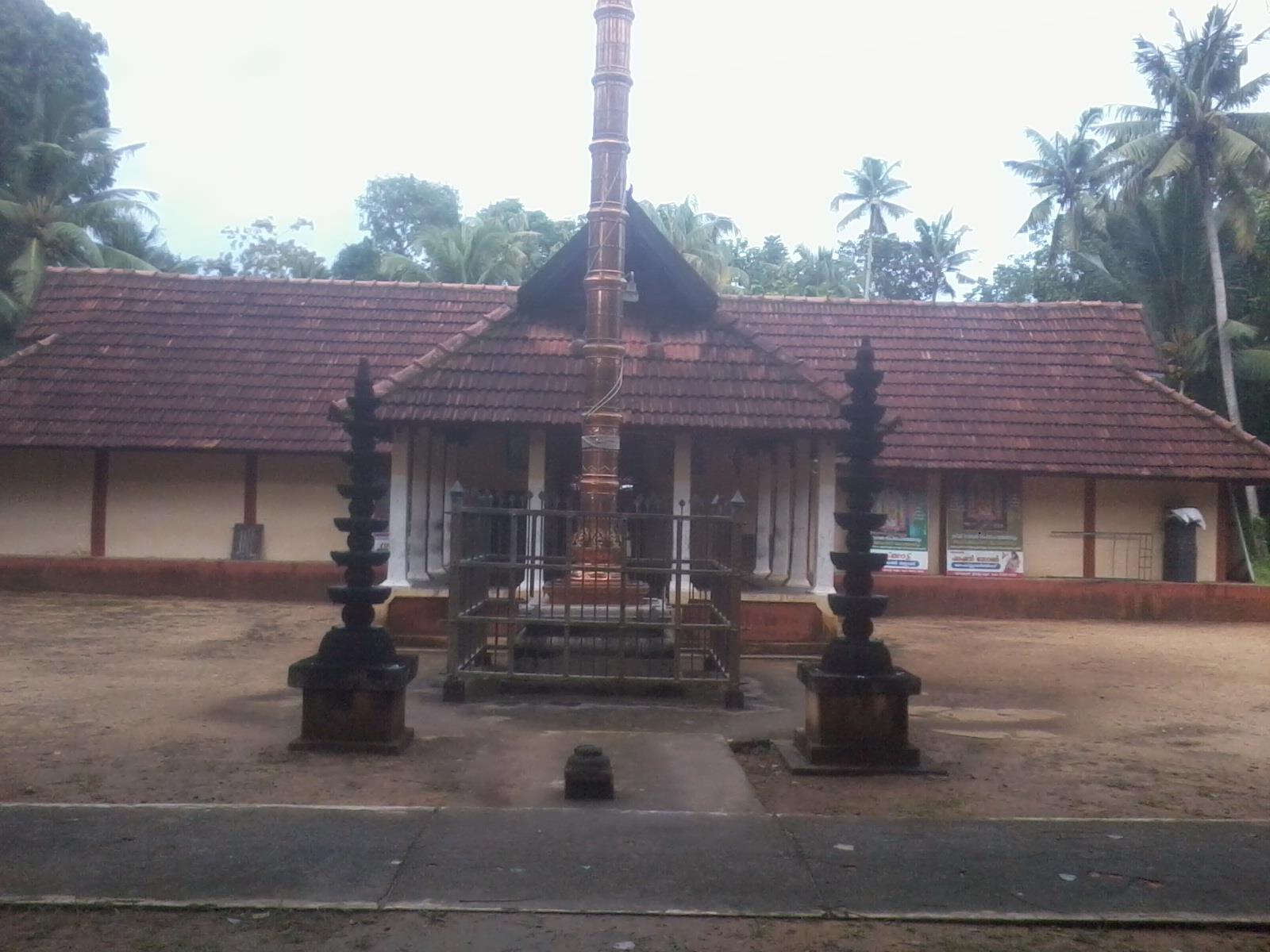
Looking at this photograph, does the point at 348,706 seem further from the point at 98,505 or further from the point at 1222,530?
the point at 1222,530

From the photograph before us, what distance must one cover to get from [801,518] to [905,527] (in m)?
4.48

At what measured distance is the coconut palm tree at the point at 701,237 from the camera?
1398 inches

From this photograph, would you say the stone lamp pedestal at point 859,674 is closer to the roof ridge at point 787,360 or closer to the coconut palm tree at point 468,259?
the roof ridge at point 787,360

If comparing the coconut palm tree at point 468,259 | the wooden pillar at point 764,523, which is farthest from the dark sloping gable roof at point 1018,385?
the coconut palm tree at point 468,259

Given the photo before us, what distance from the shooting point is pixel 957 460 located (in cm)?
1612

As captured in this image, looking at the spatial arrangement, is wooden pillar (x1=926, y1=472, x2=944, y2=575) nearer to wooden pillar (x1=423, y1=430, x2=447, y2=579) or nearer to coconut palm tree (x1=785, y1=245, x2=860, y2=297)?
wooden pillar (x1=423, y1=430, x2=447, y2=579)

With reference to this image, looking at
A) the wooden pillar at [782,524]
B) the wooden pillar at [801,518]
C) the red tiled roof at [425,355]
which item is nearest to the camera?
the wooden pillar at [801,518]

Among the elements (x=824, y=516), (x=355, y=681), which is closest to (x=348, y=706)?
(x=355, y=681)

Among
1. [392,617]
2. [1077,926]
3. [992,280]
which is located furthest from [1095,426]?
[992,280]

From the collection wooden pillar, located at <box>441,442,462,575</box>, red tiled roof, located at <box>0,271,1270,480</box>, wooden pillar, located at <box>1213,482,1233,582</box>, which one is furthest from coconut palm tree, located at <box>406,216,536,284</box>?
wooden pillar, located at <box>1213,482,1233,582</box>

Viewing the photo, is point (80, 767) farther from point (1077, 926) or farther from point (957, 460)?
point (957, 460)

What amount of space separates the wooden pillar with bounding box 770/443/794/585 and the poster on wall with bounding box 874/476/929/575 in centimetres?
392

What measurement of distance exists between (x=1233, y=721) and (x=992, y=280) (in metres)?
36.8

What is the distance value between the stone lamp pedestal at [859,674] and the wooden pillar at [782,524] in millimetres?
5784
